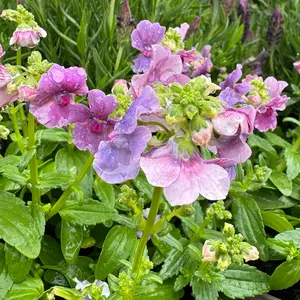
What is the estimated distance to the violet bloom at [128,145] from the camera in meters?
0.75

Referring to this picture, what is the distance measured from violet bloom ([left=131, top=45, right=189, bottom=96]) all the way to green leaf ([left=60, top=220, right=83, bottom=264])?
55 centimetres

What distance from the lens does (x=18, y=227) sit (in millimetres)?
1177

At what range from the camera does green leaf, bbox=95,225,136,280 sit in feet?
4.12

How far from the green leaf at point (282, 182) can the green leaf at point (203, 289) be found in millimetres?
446

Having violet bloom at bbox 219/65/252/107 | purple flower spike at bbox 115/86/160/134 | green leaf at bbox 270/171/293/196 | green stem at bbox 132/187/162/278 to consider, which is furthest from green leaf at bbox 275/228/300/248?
purple flower spike at bbox 115/86/160/134

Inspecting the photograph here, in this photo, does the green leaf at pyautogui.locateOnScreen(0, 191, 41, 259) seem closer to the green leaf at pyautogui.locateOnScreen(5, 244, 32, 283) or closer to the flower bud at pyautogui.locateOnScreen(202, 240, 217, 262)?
the green leaf at pyautogui.locateOnScreen(5, 244, 32, 283)

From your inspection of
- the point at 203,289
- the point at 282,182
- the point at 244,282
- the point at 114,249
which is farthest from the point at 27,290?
the point at 282,182

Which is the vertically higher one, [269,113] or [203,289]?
[269,113]

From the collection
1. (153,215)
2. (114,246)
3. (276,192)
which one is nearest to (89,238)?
(114,246)

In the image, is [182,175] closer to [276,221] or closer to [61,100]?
[61,100]

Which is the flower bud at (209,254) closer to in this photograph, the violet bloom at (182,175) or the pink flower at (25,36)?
the violet bloom at (182,175)

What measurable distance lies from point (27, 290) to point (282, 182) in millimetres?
860

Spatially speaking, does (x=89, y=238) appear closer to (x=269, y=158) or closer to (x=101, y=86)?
(x=101, y=86)

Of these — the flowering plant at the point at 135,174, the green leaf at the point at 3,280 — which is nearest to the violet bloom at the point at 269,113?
the flowering plant at the point at 135,174
